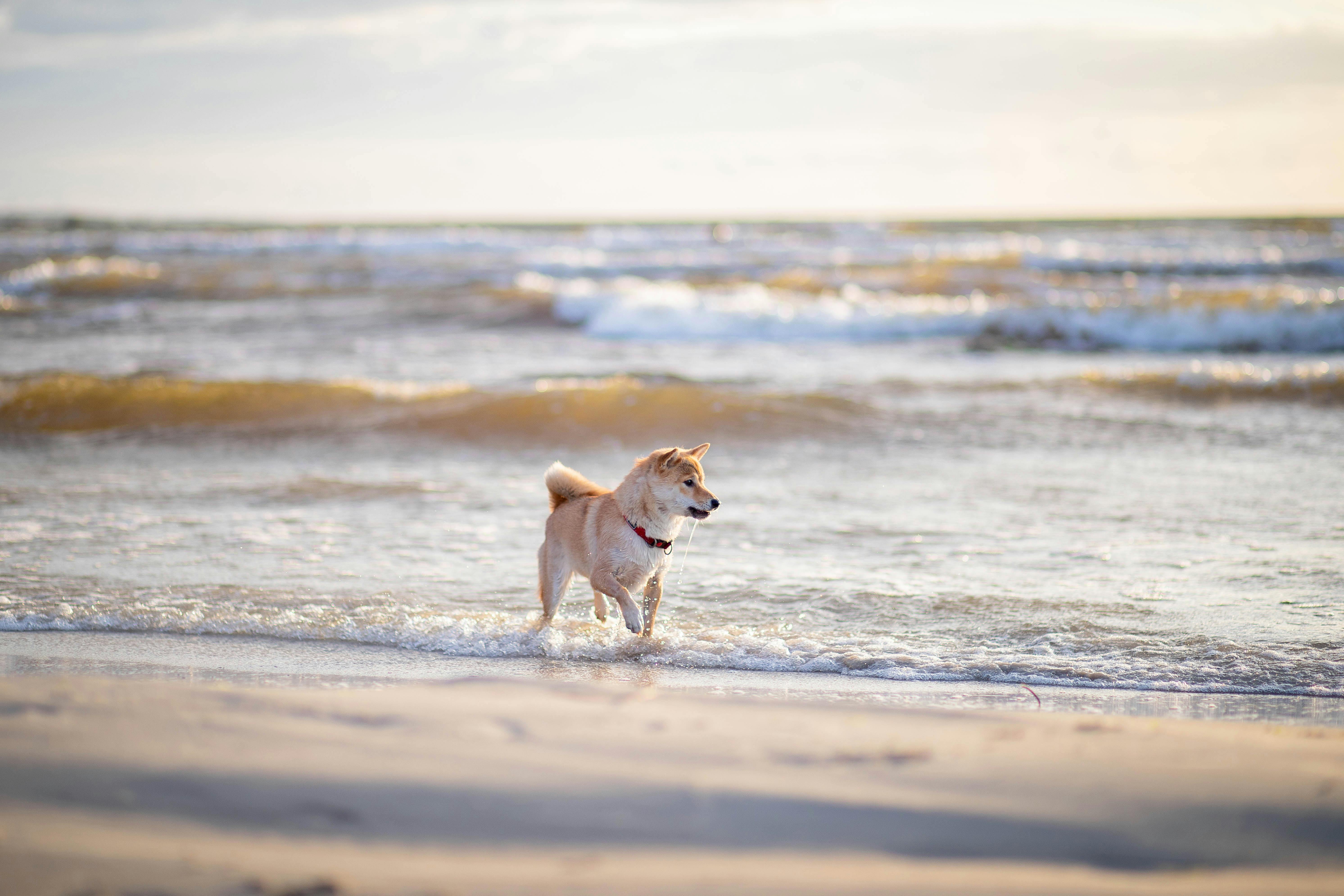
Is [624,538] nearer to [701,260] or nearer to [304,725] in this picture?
[304,725]

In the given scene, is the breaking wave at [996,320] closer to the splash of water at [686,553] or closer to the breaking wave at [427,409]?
the breaking wave at [427,409]

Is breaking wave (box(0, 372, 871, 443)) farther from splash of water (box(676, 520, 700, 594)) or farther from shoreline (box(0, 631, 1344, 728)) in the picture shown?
shoreline (box(0, 631, 1344, 728))

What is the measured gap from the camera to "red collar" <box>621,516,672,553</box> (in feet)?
14.4

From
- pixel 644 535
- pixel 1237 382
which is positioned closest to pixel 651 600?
pixel 644 535

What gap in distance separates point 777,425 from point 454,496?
128 inches

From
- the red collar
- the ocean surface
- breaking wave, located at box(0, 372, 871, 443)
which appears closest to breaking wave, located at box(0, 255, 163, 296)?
the ocean surface

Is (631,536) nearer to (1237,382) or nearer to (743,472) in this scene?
(743,472)

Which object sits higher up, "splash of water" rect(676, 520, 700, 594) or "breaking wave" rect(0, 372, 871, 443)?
"breaking wave" rect(0, 372, 871, 443)

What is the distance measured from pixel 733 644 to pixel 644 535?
63 cm

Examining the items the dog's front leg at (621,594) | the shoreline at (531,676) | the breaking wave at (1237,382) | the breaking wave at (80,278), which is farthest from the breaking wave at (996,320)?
the breaking wave at (80,278)

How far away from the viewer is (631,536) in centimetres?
438

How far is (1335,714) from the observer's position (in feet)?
11.1

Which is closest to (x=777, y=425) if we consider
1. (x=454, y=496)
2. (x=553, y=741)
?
(x=454, y=496)

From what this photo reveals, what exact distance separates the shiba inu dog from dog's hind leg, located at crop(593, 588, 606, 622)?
0.35ft
